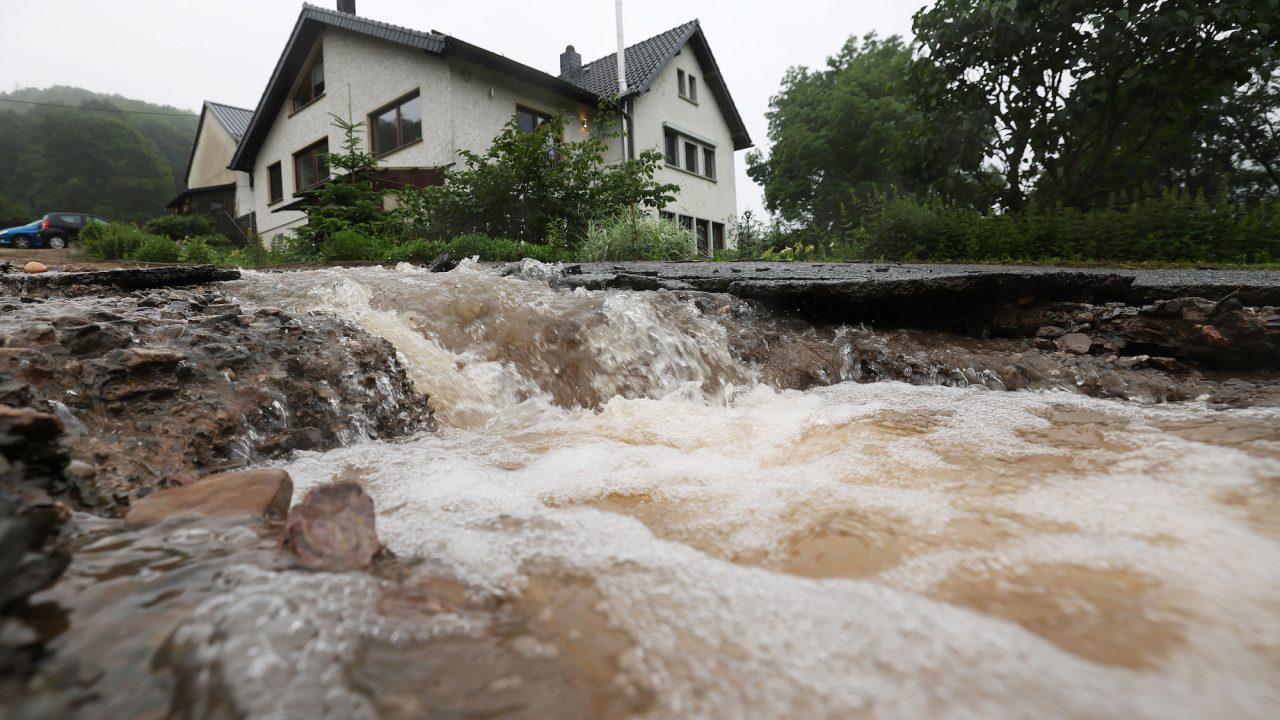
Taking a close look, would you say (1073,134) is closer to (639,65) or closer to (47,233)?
(639,65)

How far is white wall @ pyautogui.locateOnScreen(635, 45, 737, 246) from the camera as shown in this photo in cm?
1780

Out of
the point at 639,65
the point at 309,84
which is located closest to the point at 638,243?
the point at 639,65

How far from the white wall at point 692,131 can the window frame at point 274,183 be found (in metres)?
11.8

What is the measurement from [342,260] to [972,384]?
862cm

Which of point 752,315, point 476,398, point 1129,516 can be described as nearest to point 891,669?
point 1129,516

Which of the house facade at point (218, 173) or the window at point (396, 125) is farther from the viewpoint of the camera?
the house facade at point (218, 173)

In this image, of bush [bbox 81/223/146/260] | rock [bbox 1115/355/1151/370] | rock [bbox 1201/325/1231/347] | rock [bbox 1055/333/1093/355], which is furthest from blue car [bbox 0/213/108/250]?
rock [bbox 1201/325/1231/347]

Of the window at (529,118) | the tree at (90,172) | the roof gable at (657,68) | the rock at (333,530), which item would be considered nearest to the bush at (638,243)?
the window at (529,118)

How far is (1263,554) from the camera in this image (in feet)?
4.34

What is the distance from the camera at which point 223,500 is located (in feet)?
4.82

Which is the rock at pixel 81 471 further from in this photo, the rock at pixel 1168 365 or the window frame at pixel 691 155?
the window frame at pixel 691 155

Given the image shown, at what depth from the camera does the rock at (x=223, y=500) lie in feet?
4.61

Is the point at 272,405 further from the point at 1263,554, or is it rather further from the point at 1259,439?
the point at 1259,439

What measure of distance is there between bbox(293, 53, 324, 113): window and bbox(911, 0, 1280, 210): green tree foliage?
16.4 m
